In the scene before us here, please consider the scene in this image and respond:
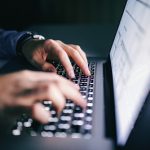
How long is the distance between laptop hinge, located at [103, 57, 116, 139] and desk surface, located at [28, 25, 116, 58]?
0.24m

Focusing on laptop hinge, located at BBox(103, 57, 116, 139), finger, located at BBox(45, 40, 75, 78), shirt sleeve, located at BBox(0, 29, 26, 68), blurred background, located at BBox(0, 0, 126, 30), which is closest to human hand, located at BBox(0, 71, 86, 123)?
laptop hinge, located at BBox(103, 57, 116, 139)

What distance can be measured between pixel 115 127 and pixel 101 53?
60 centimetres

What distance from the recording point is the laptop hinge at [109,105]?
2.02 feet

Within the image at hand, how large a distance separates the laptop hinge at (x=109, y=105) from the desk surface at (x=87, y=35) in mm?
237

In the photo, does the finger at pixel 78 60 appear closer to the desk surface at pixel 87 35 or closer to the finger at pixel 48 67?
the finger at pixel 48 67

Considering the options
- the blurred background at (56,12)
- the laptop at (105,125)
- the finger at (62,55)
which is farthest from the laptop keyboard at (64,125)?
the blurred background at (56,12)

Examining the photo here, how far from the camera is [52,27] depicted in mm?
1682

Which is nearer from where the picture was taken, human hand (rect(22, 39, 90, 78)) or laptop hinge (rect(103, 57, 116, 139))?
laptop hinge (rect(103, 57, 116, 139))

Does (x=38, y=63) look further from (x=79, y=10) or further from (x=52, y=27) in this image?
(x=79, y=10)

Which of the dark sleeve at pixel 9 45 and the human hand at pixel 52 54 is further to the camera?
the dark sleeve at pixel 9 45

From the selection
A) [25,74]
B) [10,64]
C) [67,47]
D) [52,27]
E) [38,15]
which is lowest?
[38,15]

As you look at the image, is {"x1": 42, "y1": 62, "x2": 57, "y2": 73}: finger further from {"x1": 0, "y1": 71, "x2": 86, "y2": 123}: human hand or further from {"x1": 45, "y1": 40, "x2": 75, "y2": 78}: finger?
{"x1": 0, "y1": 71, "x2": 86, "y2": 123}: human hand

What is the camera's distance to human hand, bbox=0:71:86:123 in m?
0.50

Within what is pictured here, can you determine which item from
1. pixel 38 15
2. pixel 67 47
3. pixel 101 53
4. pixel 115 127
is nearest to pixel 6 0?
pixel 38 15
